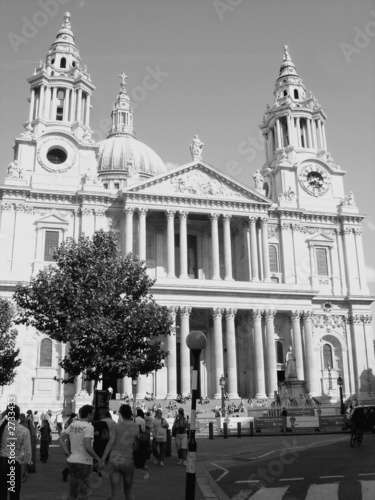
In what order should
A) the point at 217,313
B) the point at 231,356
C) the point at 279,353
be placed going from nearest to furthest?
the point at 231,356 < the point at 217,313 < the point at 279,353

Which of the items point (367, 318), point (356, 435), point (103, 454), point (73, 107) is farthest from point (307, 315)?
point (103, 454)

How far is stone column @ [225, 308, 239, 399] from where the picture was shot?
45.9 metres

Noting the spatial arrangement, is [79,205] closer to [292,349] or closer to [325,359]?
[292,349]

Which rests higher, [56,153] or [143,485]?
[56,153]

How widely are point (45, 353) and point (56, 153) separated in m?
19.9

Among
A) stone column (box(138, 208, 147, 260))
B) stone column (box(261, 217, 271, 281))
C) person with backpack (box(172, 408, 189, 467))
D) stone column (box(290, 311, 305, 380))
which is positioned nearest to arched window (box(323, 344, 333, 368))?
stone column (box(290, 311, 305, 380))

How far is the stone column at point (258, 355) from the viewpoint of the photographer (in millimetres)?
46469

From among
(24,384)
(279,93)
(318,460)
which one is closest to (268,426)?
(318,460)

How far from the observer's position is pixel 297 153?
6197cm

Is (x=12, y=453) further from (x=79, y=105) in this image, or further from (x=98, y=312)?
(x=79, y=105)

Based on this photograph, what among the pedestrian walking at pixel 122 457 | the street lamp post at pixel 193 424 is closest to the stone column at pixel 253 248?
the street lamp post at pixel 193 424

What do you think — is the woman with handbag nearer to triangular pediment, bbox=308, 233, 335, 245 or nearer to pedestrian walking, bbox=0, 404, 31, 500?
pedestrian walking, bbox=0, 404, 31, 500

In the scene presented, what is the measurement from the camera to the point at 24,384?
148 ft

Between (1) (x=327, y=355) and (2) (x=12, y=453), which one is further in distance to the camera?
(1) (x=327, y=355)
